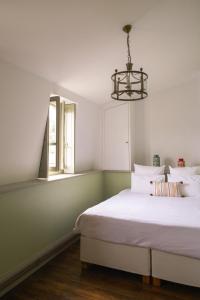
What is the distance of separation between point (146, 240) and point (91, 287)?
66cm

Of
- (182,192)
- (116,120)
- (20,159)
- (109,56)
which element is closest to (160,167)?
(182,192)

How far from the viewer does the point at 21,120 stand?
2.31 m

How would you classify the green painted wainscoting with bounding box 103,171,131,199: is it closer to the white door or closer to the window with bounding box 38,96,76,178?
the white door

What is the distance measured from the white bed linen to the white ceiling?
166cm

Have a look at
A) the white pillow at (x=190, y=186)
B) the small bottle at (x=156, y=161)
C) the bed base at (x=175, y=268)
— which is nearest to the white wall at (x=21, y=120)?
the bed base at (x=175, y=268)

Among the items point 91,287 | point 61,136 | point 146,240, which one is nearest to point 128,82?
point 146,240

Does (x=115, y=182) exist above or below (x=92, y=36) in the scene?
below

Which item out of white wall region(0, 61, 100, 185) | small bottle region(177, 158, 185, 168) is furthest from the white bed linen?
small bottle region(177, 158, 185, 168)

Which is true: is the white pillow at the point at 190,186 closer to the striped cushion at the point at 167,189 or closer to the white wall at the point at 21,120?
the striped cushion at the point at 167,189

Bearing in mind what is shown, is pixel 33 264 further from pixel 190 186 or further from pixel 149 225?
pixel 190 186

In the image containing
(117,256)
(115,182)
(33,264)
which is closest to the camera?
(117,256)

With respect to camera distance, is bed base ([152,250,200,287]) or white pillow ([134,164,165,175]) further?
white pillow ([134,164,165,175])

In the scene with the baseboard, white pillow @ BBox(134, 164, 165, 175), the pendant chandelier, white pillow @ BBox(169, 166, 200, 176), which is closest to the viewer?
the pendant chandelier

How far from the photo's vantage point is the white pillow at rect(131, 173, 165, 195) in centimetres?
341
